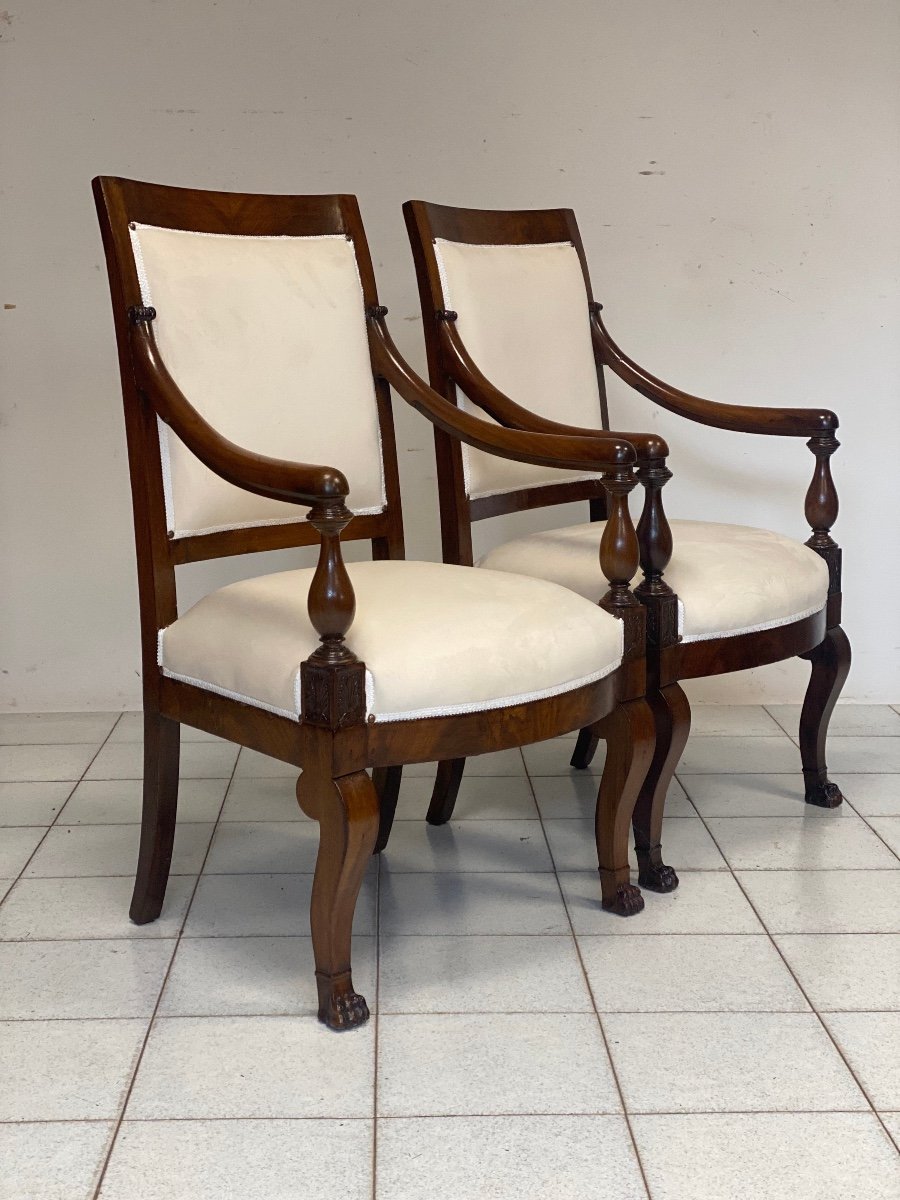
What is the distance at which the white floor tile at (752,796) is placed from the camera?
8.25 ft

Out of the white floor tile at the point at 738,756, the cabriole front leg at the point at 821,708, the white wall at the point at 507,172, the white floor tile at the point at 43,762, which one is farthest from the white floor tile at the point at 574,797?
the white floor tile at the point at 43,762

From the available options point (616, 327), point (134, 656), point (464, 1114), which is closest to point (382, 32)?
point (616, 327)

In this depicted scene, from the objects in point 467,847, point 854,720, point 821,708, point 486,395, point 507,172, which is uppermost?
point 507,172

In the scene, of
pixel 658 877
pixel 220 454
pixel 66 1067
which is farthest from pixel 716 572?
pixel 66 1067

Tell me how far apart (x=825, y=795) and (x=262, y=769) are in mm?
1149

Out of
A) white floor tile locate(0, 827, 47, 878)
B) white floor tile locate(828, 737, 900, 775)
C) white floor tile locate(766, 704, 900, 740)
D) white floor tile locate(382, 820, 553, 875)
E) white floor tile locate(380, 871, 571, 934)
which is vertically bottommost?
white floor tile locate(766, 704, 900, 740)

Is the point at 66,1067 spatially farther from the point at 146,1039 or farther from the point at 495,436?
the point at 495,436

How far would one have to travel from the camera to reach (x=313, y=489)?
1.56 m

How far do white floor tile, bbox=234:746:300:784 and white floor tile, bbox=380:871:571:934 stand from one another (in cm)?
57

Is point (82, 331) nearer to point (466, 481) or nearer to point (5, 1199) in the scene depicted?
point (466, 481)

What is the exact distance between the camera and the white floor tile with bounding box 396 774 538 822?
2.53 meters

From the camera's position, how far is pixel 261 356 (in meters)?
1.99

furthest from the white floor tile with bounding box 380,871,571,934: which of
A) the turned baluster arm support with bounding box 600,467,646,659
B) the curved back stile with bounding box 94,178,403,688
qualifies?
the curved back stile with bounding box 94,178,403,688

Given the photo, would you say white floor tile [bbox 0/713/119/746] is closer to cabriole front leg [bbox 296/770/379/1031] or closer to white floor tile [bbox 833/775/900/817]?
cabriole front leg [bbox 296/770/379/1031]
